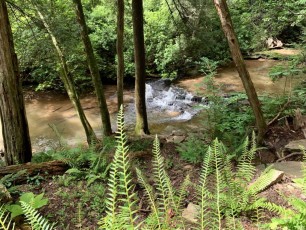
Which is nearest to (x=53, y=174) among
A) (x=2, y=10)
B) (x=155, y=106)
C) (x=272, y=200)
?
(x=2, y=10)

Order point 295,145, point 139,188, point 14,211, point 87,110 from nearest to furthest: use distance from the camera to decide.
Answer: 1. point 14,211
2. point 139,188
3. point 295,145
4. point 87,110

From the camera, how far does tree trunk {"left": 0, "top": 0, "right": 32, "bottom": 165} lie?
4.52 meters

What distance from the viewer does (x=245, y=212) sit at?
2.94m

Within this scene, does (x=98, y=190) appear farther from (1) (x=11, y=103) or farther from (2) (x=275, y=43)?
(2) (x=275, y=43)

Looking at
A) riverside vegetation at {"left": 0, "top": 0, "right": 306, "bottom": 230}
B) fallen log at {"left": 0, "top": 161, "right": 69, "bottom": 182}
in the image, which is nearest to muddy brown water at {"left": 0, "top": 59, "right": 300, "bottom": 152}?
riverside vegetation at {"left": 0, "top": 0, "right": 306, "bottom": 230}

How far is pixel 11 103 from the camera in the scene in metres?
4.66

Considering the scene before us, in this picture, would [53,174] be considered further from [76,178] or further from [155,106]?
[155,106]

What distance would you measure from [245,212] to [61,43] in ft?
17.1

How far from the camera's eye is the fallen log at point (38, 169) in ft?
13.6

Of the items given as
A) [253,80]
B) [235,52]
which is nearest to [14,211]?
[235,52]

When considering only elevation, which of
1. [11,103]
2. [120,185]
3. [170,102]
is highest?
[120,185]

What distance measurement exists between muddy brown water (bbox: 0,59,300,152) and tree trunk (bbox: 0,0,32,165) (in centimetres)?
359

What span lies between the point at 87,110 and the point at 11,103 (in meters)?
7.71

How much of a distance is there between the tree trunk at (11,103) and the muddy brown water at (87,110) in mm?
3586
